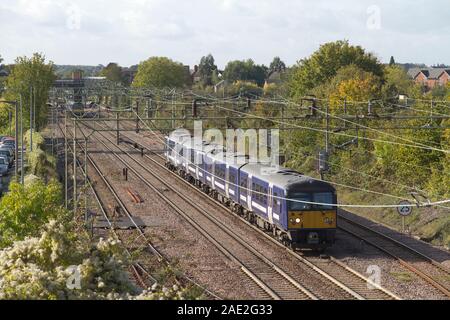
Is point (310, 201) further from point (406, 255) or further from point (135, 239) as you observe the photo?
point (135, 239)

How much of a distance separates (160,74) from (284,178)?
330 feet

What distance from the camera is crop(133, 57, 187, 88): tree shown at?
122 m

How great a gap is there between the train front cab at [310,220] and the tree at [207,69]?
121615 mm

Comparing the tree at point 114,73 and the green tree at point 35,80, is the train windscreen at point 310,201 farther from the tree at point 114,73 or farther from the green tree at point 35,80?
the tree at point 114,73

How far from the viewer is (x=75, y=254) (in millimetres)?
12688

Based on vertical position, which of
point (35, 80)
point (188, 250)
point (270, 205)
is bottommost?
point (188, 250)

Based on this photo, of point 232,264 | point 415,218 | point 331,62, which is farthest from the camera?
point 331,62

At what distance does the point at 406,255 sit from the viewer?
23.7 metres

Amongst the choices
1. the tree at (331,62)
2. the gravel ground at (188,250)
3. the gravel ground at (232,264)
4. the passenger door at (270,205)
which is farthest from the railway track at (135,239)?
the tree at (331,62)

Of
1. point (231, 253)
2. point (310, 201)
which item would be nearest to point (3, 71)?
point (231, 253)

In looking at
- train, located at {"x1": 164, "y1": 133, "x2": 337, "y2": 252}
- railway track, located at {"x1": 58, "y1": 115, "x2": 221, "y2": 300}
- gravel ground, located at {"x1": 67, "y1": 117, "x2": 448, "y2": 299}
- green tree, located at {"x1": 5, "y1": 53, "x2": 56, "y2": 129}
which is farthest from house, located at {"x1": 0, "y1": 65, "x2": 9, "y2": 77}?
gravel ground, located at {"x1": 67, "y1": 117, "x2": 448, "y2": 299}

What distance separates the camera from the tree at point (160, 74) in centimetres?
12231

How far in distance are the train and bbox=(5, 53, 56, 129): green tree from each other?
25.9 m

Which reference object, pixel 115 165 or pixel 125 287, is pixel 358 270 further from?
pixel 115 165
